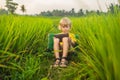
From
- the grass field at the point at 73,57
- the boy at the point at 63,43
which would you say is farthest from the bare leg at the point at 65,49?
the grass field at the point at 73,57

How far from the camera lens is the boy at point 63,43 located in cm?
378

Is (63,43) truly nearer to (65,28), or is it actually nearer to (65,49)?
(65,49)

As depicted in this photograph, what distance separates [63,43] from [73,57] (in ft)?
0.76

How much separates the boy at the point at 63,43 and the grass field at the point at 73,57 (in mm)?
128

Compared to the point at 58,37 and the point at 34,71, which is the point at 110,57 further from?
the point at 58,37

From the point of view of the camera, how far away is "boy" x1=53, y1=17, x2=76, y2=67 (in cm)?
378

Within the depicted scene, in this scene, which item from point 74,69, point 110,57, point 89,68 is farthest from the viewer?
point 74,69

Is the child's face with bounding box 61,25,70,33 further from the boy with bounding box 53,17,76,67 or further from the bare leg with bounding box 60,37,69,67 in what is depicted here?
the bare leg with bounding box 60,37,69,67

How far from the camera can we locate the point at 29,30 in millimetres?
4184

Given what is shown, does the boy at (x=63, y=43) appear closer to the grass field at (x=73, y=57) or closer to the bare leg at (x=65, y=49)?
the bare leg at (x=65, y=49)

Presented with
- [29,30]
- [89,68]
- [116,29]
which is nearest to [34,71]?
[89,68]

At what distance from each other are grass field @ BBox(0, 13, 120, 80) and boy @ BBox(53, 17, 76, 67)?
5.0 inches

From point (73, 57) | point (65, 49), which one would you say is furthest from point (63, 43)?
point (73, 57)

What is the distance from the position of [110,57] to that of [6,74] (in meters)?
1.52
